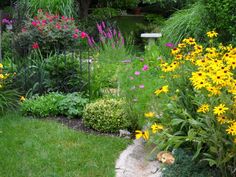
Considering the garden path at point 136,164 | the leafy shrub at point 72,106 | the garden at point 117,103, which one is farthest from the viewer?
the leafy shrub at point 72,106

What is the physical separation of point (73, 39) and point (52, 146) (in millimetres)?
4211

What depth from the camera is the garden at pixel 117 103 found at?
11.8 ft

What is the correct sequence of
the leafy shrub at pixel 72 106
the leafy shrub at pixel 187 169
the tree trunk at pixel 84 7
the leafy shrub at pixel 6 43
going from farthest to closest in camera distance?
1. the tree trunk at pixel 84 7
2. the leafy shrub at pixel 6 43
3. the leafy shrub at pixel 72 106
4. the leafy shrub at pixel 187 169

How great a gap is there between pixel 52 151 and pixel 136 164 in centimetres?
95

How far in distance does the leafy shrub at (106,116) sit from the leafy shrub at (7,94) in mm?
1294

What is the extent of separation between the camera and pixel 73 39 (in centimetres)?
887

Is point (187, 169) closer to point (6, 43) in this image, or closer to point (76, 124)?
point (76, 124)

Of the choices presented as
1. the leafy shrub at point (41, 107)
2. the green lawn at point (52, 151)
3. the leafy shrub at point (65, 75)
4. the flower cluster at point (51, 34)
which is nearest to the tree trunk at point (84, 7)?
the flower cluster at point (51, 34)

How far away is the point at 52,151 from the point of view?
15.9 feet

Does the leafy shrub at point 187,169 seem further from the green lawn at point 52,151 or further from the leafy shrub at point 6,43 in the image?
the leafy shrub at point 6,43

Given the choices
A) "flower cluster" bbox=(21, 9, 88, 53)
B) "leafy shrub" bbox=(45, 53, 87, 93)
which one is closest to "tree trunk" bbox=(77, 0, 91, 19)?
"flower cluster" bbox=(21, 9, 88, 53)

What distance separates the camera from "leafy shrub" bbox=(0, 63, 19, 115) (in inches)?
246

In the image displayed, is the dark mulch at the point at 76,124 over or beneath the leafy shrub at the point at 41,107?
beneath

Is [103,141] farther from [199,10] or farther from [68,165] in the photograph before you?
[199,10]
